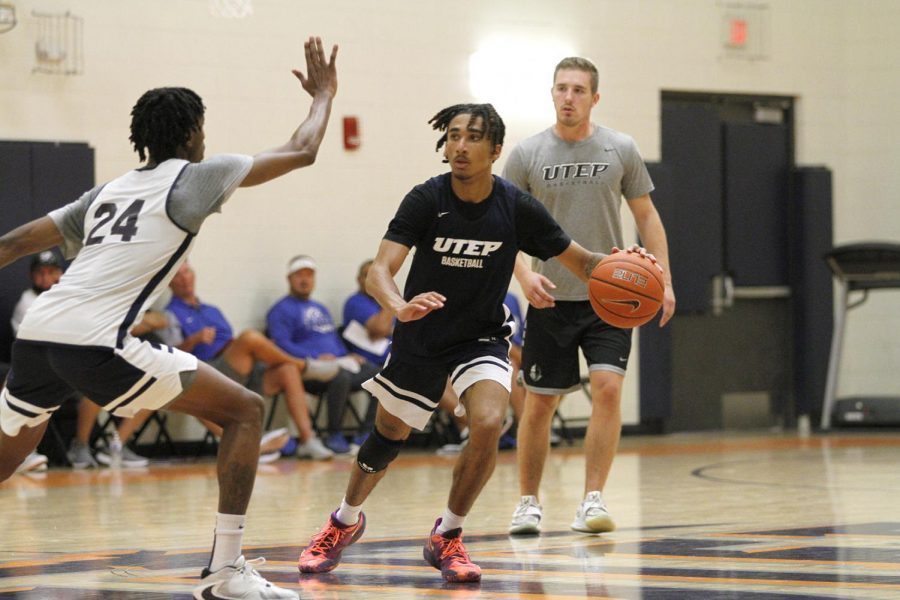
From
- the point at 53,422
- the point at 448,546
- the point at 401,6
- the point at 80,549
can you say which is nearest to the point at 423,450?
the point at 53,422

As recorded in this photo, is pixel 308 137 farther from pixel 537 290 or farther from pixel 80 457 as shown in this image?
pixel 80 457

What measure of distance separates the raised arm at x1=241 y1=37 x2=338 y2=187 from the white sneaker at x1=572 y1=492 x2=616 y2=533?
7.39ft

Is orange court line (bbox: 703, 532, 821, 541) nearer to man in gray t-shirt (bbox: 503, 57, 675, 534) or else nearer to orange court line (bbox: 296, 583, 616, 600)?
man in gray t-shirt (bbox: 503, 57, 675, 534)

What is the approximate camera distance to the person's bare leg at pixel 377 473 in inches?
193

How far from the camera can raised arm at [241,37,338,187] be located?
13.7ft

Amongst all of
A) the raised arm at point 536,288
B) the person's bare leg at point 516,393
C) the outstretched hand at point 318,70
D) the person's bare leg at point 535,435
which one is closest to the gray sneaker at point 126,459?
the person's bare leg at point 516,393

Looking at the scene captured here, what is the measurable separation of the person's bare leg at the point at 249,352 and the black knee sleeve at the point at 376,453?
20.0 ft

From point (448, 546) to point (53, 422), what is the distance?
6.54m

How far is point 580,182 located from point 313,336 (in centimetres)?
536

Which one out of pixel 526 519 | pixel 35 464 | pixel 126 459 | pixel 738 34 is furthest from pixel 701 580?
pixel 738 34

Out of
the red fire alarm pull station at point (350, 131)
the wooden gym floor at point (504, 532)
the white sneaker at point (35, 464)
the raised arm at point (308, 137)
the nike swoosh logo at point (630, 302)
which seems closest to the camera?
the raised arm at point (308, 137)

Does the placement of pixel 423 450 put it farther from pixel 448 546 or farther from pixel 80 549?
pixel 448 546

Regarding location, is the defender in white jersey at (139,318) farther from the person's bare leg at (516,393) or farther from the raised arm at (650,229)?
the person's bare leg at (516,393)

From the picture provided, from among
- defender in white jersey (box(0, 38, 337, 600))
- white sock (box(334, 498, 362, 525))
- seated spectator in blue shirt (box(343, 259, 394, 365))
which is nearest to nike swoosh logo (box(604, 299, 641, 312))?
white sock (box(334, 498, 362, 525))
